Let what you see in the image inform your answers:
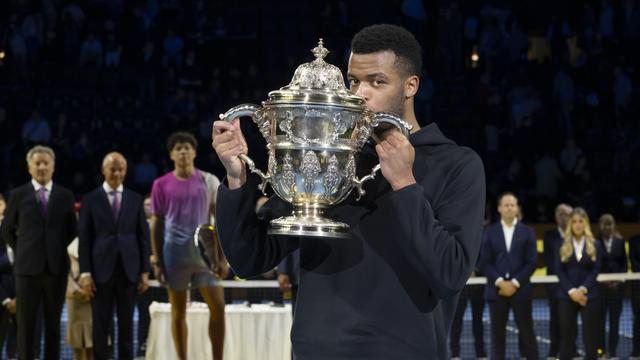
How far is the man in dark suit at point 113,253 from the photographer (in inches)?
352

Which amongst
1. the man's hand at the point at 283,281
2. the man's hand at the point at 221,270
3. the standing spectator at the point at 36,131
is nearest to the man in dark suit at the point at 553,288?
the man's hand at the point at 283,281

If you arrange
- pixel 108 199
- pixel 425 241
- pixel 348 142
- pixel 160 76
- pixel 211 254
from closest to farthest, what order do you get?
pixel 425 241, pixel 348 142, pixel 211 254, pixel 108 199, pixel 160 76

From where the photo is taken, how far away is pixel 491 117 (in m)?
17.2

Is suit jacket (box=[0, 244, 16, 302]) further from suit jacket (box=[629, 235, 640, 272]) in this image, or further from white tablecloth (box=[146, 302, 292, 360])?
suit jacket (box=[629, 235, 640, 272])

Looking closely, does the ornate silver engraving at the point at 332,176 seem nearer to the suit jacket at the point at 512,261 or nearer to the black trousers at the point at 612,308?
the suit jacket at the point at 512,261

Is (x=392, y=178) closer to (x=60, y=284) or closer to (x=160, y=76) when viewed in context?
(x=60, y=284)

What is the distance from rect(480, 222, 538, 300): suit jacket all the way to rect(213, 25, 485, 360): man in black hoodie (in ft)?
24.4

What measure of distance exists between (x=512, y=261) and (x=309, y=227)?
778cm

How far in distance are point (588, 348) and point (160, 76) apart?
350 inches

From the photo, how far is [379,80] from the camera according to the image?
2.85 metres

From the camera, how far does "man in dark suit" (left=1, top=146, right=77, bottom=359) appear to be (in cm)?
905

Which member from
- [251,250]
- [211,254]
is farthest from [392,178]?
[211,254]

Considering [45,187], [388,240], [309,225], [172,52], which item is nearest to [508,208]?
[45,187]

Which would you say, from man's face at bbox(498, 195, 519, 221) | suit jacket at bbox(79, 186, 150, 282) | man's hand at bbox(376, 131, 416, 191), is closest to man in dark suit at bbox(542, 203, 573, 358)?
man's face at bbox(498, 195, 519, 221)
